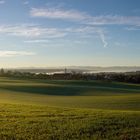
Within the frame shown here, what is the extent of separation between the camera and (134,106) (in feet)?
96.8

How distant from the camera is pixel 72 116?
60.4 feet

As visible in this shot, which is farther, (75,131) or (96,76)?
(96,76)

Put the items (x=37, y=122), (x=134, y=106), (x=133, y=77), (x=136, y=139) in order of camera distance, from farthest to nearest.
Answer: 1. (x=133, y=77)
2. (x=134, y=106)
3. (x=37, y=122)
4. (x=136, y=139)

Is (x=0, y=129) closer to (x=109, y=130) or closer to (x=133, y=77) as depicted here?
(x=109, y=130)

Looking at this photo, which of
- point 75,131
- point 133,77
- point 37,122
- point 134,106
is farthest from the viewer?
point 133,77

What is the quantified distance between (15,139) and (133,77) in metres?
83.5

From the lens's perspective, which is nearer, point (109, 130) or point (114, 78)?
point (109, 130)

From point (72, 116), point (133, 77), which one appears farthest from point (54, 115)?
point (133, 77)

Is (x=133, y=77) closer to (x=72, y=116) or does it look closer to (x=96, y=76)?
(x=96, y=76)

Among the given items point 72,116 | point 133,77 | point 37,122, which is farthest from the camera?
point 133,77

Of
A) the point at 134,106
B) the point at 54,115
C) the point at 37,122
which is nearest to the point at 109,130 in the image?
the point at 37,122

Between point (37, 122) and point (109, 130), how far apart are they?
3.30 m

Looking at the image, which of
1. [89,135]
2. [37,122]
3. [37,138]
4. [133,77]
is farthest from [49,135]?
[133,77]

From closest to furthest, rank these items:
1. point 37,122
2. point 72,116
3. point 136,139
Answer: point 136,139 < point 37,122 < point 72,116
